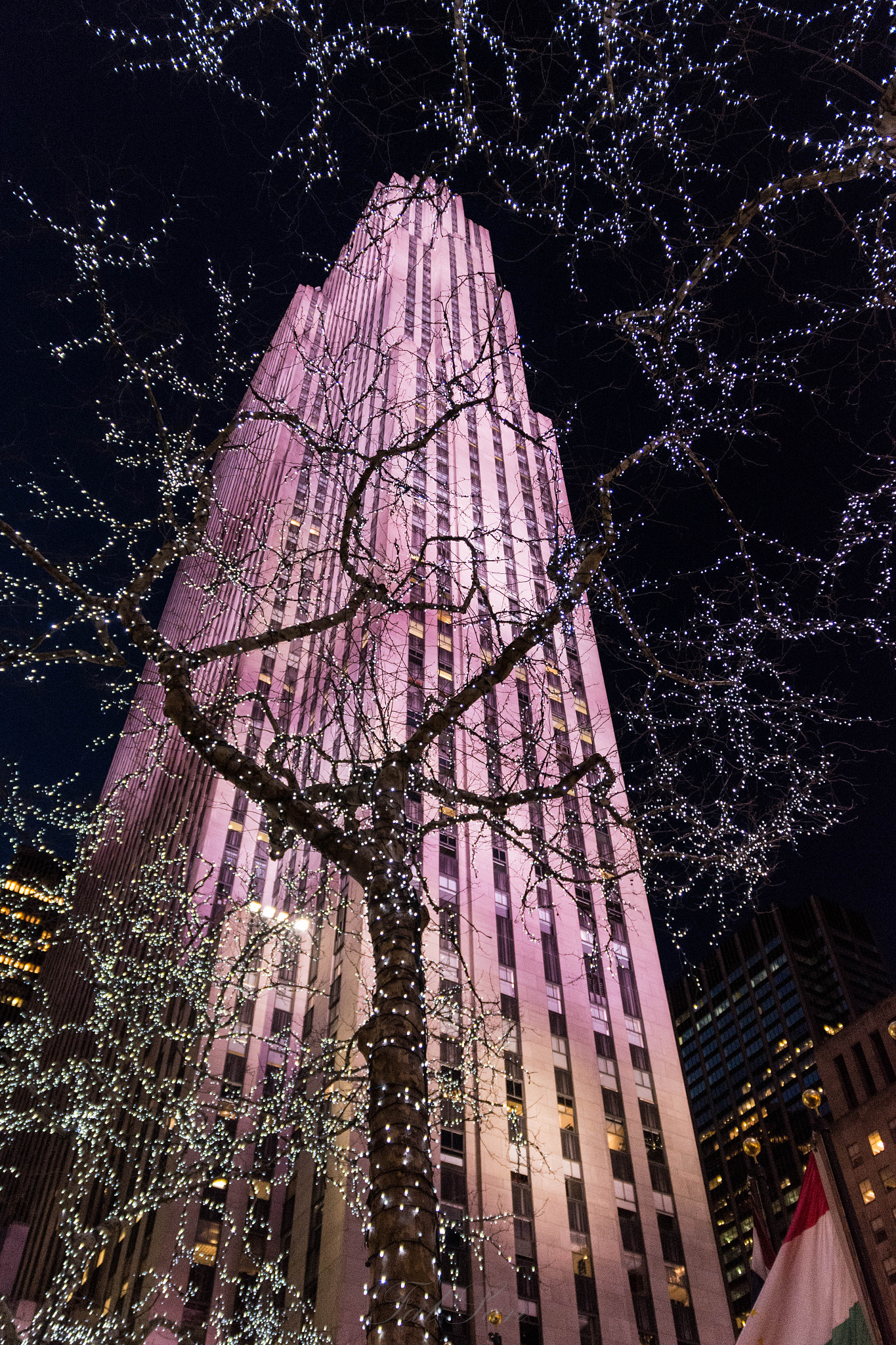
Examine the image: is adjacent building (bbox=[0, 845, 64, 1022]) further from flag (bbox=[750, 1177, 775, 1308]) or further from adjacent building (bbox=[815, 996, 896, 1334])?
flag (bbox=[750, 1177, 775, 1308])

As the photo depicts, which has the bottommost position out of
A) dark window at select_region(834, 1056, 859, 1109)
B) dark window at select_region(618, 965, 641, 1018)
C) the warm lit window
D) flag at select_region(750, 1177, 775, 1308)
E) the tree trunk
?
the tree trunk

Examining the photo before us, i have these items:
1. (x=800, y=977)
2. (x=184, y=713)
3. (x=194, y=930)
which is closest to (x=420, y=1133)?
(x=184, y=713)

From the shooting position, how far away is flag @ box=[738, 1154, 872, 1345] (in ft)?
27.2

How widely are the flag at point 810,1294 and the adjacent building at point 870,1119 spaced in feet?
187

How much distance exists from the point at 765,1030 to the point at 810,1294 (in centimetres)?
11869

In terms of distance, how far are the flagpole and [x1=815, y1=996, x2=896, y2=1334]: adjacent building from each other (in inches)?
2245

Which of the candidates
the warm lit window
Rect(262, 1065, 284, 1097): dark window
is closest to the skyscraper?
the warm lit window

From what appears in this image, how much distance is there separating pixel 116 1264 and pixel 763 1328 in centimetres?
3779

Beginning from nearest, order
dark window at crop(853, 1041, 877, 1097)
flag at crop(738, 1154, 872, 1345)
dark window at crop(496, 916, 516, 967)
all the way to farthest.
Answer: flag at crop(738, 1154, 872, 1345)
dark window at crop(496, 916, 516, 967)
dark window at crop(853, 1041, 877, 1097)

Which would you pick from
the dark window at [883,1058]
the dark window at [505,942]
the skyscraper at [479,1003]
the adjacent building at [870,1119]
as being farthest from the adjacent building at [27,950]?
the dark window at [883,1058]

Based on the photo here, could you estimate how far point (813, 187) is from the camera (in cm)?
629

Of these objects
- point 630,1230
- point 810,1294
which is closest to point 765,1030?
point 630,1230

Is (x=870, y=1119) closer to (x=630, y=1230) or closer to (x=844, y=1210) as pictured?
(x=630, y=1230)

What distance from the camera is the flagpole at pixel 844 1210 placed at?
798 cm
